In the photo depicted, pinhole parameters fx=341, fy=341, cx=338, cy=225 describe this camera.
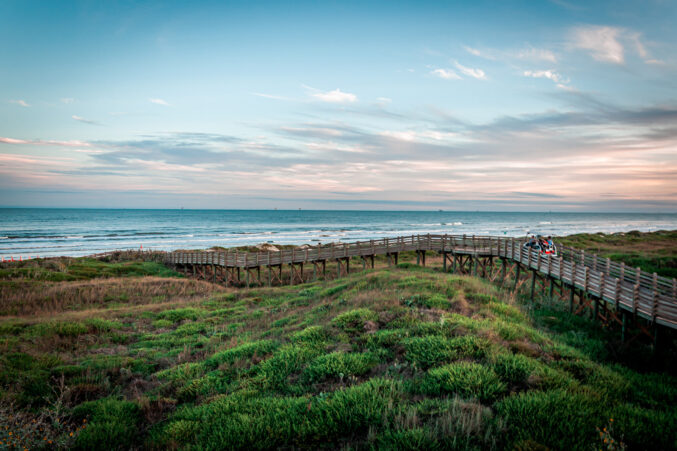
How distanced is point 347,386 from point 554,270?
49.5ft

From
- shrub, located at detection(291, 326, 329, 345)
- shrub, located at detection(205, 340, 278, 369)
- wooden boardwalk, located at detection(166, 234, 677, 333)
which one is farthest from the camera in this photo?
Result: wooden boardwalk, located at detection(166, 234, 677, 333)

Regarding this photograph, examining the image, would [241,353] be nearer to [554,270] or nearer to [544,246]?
[554,270]

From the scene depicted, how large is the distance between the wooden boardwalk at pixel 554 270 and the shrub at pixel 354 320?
823 cm

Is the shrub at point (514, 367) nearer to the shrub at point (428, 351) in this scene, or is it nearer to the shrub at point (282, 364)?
the shrub at point (428, 351)

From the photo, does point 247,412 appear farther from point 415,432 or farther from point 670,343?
point 670,343

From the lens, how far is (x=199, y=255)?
37781 millimetres

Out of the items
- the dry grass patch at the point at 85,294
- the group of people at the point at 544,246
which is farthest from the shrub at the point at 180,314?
the group of people at the point at 544,246

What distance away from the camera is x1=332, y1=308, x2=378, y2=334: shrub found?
9.88 meters

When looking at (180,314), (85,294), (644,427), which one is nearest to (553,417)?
(644,427)

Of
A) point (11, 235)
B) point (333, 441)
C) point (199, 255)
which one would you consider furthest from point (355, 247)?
point (11, 235)

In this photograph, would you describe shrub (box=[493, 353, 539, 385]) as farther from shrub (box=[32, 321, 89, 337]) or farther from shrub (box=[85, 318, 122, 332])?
shrub (box=[85, 318, 122, 332])

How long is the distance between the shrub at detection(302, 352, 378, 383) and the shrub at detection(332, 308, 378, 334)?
2.17 metres

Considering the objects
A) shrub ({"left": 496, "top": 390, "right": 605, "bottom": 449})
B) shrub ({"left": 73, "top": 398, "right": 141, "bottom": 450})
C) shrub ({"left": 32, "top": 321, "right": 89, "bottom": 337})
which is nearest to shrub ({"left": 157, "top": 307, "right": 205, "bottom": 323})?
shrub ({"left": 32, "top": 321, "right": 89, "bottom": 337})

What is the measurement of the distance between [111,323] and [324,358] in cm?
1138
